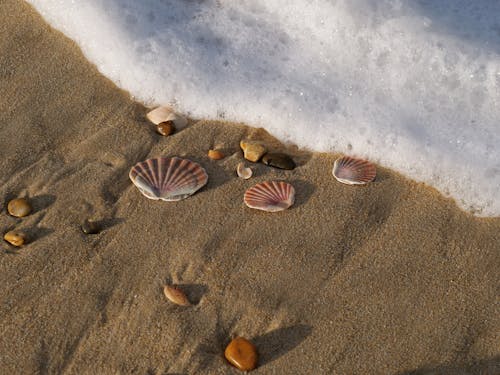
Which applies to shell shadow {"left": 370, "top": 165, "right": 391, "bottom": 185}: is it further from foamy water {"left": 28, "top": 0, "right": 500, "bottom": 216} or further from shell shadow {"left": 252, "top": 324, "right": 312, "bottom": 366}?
shell shadow {"left": 252, "top": 324, "right": 312, "bottom": 366}

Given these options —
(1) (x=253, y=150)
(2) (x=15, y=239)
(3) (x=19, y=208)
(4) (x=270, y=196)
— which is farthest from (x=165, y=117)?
(2) (x=15, y=239)

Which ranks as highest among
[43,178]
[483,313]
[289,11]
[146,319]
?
[289,11]

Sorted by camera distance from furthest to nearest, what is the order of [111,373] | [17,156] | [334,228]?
[17,156] → [334,228] → [111,373]

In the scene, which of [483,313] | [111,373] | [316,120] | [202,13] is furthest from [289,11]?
[111,373]

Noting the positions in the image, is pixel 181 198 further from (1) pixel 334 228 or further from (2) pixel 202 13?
(2) pixel 202 13

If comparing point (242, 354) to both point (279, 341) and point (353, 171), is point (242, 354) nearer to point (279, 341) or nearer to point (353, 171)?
point (279, 341)

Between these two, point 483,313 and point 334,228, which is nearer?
point 483,313

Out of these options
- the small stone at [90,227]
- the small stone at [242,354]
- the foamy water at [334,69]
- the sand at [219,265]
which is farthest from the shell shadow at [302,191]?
the small stone at [90,227]
